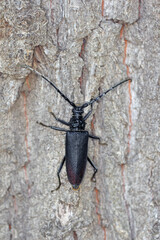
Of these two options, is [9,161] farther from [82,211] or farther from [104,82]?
[104,82]

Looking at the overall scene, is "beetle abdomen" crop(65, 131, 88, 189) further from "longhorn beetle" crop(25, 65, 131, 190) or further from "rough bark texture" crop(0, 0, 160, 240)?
"rough bark texture" crop(0, 0, 160, 240)

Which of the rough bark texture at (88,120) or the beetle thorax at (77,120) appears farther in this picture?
the beetle thorax at (77,120)

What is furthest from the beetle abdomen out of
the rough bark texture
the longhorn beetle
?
the rough bark texture

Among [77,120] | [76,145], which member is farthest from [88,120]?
[76,145]

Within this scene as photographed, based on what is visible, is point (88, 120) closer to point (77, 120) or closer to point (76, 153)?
point (77, 120)

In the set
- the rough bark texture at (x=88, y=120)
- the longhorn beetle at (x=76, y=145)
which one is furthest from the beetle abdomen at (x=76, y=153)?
the rough bark texture at (x=88, y=120)

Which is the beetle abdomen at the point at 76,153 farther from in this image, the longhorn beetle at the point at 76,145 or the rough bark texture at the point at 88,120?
the rough bark texture at the point at 88,120
